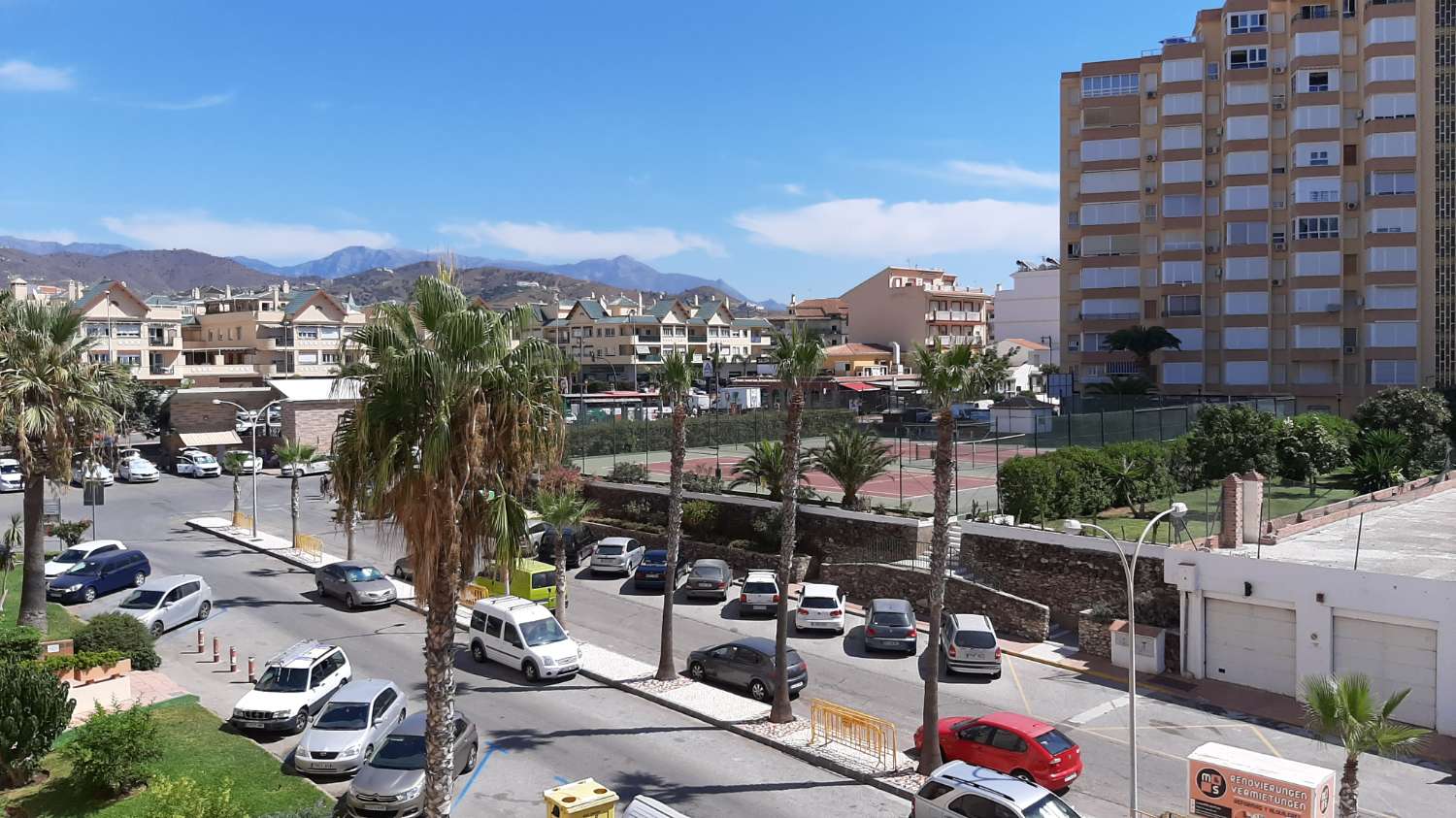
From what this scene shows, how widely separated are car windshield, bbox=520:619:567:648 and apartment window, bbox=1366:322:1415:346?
2623 inches

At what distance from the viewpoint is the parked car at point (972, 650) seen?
88.1 feet

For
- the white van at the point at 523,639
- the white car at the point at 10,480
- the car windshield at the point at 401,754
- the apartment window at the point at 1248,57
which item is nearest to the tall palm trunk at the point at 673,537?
the white van at the point at 523,639

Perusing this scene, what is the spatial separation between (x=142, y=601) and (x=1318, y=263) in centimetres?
7460

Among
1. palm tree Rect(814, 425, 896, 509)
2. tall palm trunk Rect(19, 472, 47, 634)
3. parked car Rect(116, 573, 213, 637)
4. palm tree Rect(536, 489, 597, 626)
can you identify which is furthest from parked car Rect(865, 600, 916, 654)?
tall palm trunk Rect(19, 472, 47, 634)

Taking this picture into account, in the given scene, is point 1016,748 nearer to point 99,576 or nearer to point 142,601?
point 142,601

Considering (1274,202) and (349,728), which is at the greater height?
(1274,202)

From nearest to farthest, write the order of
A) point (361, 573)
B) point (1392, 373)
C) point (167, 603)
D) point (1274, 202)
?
point (167, 603) < point (361, 573) < point (1392, 373) < point (1274, 202)

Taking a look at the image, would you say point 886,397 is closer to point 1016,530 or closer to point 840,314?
point 840,314

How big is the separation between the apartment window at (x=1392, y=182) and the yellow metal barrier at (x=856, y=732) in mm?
66156

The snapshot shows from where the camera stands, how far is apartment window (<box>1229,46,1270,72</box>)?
244 ft

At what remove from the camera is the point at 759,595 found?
33.5 meters

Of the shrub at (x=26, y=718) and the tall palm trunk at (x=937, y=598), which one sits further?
the tall palm trunk at (x=937, y=598)

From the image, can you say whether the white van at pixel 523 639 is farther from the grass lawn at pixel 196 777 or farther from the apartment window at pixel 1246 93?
the apartment window at pixel 1246 93

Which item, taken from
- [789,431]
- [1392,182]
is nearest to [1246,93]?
[1392,182]
